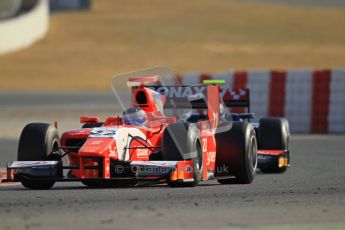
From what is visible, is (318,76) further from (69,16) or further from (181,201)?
(69,16)

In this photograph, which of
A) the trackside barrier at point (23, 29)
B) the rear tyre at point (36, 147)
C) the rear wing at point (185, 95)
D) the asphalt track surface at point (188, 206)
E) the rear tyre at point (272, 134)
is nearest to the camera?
the asphalt track surface at point (188, 206)

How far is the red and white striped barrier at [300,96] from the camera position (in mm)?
20281

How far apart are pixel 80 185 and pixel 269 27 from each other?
39943 millimetres

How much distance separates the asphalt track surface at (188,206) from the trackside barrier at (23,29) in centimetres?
2743

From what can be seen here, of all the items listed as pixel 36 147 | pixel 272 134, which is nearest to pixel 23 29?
pixel 272 134

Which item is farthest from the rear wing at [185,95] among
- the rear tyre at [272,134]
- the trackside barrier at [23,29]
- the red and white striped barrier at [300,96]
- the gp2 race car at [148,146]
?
the trackside barrier at [23,29]

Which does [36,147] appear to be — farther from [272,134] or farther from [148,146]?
[272,134]

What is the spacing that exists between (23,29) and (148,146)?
30.9 meters

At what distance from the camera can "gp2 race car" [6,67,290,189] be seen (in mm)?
10961

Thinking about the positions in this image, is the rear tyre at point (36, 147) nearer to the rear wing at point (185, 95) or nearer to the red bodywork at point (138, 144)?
the red bodywork at point (138, 144)

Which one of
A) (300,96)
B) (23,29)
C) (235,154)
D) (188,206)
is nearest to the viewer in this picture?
(188,206)

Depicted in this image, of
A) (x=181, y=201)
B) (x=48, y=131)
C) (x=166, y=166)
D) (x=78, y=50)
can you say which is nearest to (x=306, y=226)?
(x=181, y=201)

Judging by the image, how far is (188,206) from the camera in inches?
362

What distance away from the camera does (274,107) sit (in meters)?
20.7
